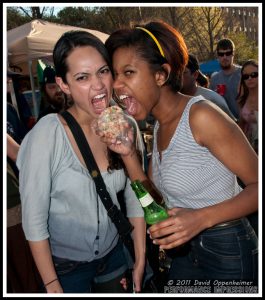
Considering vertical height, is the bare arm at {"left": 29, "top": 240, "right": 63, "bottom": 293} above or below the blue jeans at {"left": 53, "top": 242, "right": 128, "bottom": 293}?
A: above

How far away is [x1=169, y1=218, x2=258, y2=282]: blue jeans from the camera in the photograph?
230cm

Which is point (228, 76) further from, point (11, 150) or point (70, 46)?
point (70, 46)

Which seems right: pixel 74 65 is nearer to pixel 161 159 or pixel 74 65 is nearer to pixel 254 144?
pixel 161 159

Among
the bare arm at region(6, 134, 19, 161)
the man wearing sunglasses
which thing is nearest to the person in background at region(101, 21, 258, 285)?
the bare arm at region(6, 134, 19, 161)

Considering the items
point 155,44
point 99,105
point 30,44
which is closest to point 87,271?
point 99,105

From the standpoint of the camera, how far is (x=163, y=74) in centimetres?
238

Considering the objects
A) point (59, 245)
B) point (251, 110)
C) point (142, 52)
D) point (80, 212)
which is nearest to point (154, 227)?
point (80, 212)

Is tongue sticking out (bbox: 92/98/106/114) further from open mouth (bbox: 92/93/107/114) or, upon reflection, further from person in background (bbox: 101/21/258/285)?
person in background (bbox: 101/21/258/285)

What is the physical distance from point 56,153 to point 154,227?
729 millimetres

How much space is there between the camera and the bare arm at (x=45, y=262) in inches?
83.8

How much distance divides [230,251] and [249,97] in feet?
12.5

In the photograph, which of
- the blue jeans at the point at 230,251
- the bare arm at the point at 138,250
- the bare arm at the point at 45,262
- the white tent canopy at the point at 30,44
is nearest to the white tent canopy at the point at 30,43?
the white tent canopy at the point at 30,44

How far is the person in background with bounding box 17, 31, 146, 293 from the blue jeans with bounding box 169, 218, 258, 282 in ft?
2.03

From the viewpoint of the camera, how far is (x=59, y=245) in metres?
2.32
